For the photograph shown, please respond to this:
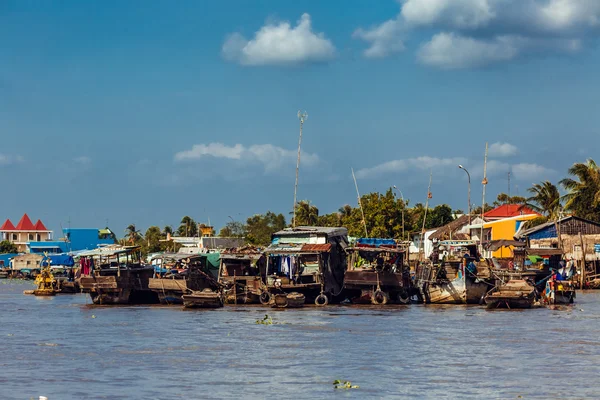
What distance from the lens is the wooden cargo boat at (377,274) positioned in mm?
42094

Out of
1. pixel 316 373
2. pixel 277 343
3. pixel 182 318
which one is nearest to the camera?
pixel 316 373

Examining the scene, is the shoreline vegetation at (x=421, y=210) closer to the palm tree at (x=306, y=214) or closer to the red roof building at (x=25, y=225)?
the palm tree at (x=306, y=214)

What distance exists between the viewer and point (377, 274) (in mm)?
41906

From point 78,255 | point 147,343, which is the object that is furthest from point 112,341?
point 78,255

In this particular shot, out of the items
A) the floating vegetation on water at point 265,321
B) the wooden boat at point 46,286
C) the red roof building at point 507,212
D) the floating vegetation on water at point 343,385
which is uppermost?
the red roof building at point 507,212

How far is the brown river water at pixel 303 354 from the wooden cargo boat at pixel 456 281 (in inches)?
116

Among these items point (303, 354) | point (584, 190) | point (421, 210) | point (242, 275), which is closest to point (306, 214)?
point (421, 210)

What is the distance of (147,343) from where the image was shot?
27.6 metres

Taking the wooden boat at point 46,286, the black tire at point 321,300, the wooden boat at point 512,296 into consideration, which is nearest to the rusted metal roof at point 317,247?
the black tire at point 321,300

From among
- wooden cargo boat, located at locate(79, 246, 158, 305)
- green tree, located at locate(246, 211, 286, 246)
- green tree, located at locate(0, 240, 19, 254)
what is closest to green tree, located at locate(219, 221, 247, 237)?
green tree, located at locate(246, 211, 286, 246)

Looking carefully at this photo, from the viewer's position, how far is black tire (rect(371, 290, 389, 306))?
4219 centimetres

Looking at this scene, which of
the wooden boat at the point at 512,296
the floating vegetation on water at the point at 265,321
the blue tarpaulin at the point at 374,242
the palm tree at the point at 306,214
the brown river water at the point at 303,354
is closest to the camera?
the brown river water at the point at 303,354

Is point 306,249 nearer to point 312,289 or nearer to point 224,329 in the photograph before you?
point 312,289

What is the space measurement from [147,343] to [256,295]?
15856 millimetres
